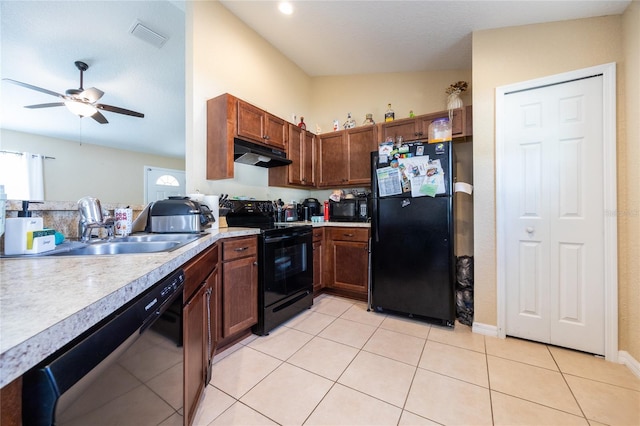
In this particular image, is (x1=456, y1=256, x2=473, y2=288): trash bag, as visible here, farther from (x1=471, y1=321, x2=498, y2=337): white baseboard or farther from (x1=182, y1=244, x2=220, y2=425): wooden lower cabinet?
(x1=182, y1=244, x2=220, y2=425): wooden lower cabinet

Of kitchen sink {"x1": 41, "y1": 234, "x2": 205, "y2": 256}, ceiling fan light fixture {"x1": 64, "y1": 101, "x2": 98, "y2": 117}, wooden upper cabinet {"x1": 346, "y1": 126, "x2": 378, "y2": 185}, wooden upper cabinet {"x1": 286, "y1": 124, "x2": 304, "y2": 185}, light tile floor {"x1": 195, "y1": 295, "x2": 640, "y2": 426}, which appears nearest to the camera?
kitchen sink {"x1": 41, "y1": 234, "x2": 205, "y2": 256}

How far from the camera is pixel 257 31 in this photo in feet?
9.07

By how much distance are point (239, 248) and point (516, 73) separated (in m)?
2.63

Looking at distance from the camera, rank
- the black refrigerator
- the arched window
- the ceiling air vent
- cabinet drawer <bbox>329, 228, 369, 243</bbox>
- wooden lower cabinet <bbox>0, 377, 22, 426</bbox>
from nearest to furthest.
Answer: wooden lower cabinet <bbox>0, 377, 22, 426</bbox>
the black refrigerator
the ceiling air vent
cabinet drawer <bbox>329, 228, 369, 243</bbox>
the arched window

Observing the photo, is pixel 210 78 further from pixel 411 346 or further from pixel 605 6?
pixel 605 6

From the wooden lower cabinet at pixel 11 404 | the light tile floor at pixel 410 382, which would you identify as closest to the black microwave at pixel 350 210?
the light tile floor at pixel 410 382

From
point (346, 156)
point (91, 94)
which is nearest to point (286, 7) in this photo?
point (346, 156)

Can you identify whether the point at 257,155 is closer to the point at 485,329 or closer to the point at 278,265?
the point at 278,265

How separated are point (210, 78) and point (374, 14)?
1.62 meters

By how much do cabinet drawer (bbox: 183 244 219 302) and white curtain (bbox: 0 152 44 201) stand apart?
540 cm

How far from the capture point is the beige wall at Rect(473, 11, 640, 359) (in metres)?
1.68

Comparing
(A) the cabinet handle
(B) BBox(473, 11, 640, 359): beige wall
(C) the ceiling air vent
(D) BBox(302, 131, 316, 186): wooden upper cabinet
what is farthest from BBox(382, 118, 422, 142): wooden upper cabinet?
(C) the ceiling air vent

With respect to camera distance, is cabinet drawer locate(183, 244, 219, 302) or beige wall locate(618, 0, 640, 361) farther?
beige wall locate(618, 0, 640, 361)

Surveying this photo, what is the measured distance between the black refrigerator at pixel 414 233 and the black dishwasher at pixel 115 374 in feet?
6.20
